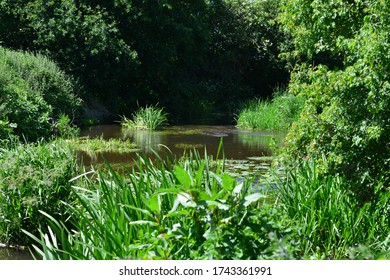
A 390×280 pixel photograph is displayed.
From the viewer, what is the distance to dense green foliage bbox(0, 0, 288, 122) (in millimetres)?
19797

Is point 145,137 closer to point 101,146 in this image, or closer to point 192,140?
point 192,140

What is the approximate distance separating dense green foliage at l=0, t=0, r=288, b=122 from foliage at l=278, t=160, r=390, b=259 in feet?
49.0

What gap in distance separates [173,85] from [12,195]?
1744 cm

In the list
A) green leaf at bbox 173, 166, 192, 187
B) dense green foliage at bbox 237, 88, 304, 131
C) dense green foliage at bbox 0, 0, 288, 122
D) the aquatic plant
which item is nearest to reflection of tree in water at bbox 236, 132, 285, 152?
dense green foliage at bbox 237, 88, 304, 131

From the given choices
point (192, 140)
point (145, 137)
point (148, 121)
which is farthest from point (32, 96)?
point (148, 121)

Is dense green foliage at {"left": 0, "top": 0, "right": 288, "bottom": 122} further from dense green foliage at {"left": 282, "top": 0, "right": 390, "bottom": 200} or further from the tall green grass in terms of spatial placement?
dense green foliage at {"left": 282, "top": 0, "right": 390, "bottom": 200}

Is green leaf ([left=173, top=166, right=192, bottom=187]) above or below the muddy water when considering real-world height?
above

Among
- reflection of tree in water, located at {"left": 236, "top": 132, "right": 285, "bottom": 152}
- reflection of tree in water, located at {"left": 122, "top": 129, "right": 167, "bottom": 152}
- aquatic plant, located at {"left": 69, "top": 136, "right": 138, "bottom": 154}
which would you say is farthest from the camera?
reflection of tree in water, located at {"left": 236, "top": 132, "right": 285, "bottom": 152}

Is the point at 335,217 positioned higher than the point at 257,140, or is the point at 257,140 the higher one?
the point at 335,217

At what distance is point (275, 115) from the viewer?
19.1 meters

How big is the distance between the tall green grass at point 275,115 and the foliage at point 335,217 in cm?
1263

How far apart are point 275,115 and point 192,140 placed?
4671 mm

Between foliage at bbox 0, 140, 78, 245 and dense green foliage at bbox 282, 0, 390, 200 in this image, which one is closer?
dense green foliage at bbox 282, 0, 390, 200
